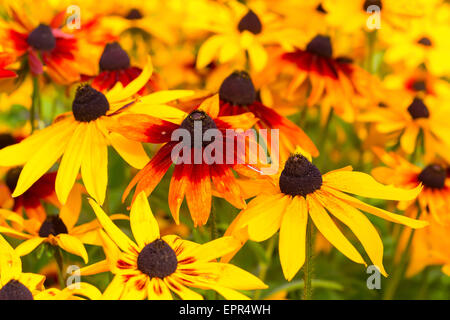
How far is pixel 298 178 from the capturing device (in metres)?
0.64

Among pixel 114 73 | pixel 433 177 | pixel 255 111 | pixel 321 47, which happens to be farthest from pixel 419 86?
pixel 114 73

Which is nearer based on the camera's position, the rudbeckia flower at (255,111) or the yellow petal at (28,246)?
the yellow petal at (28,246)

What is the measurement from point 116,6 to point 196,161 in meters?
1.01

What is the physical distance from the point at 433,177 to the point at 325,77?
0.26 metres

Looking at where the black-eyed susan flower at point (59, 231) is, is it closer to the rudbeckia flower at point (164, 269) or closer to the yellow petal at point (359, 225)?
the rudbeckia flower at point (164, 269)

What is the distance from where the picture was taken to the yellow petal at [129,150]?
0.68 meters

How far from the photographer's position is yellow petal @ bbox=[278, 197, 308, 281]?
58cm

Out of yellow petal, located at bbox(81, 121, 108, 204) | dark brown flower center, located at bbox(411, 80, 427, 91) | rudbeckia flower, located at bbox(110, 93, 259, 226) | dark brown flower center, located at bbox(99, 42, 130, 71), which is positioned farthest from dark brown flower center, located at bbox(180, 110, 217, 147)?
dark brown flower center, located at bbox(411, 80, 427, 91)

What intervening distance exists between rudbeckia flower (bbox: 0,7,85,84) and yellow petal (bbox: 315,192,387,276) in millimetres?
528

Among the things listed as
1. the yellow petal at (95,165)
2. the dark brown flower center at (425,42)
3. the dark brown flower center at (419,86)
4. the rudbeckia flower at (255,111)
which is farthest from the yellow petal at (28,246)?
the dark brown flower center at (425,42)

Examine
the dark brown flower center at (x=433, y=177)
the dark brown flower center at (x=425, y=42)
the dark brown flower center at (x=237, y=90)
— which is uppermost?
the dark brown flower center at (x=425, y=42)

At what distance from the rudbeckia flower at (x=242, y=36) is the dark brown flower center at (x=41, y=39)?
0.26 m
